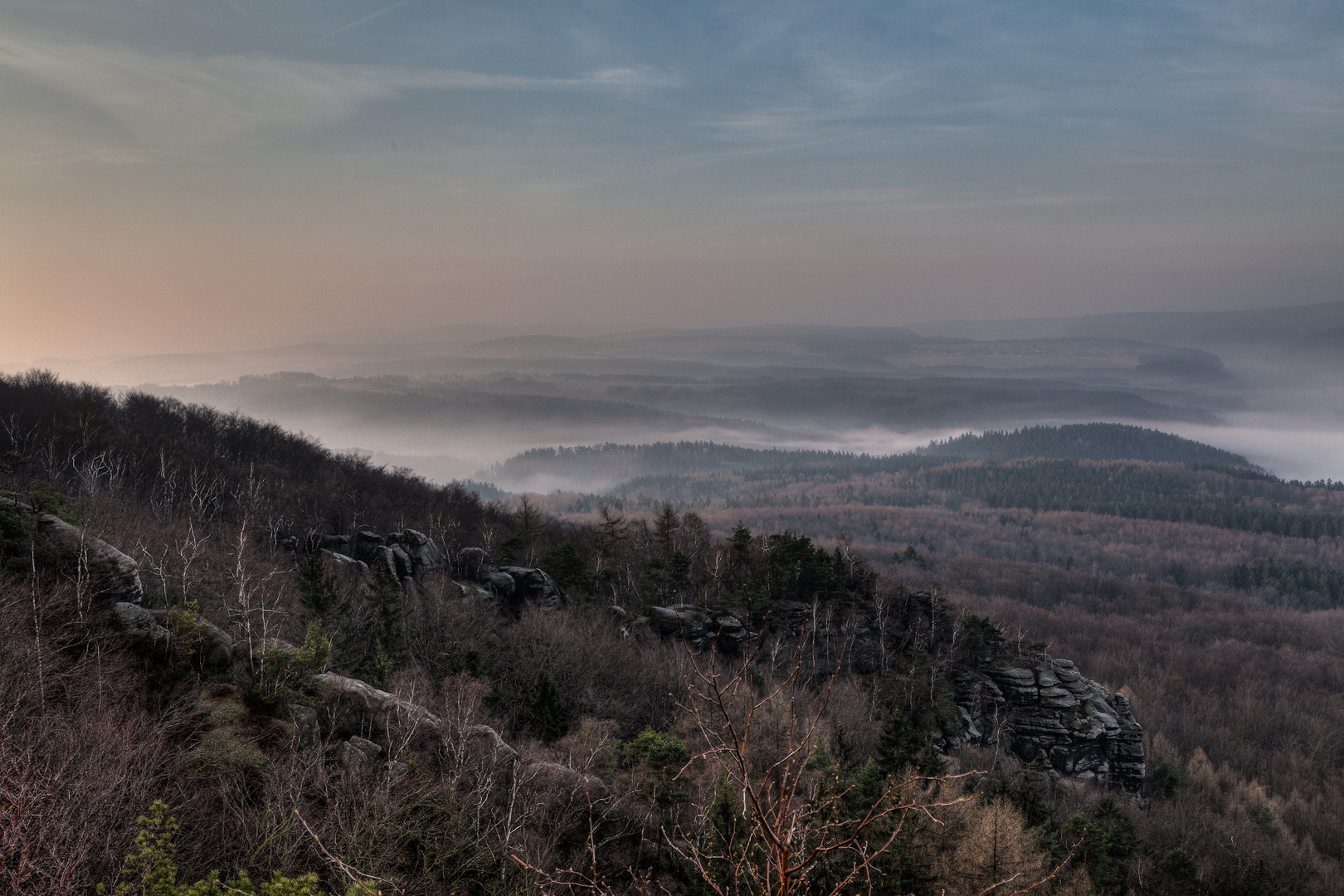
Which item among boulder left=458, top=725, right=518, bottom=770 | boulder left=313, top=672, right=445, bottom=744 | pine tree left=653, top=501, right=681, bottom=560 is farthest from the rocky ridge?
Result: boulder left=313, top=672, right=445, bottom=744

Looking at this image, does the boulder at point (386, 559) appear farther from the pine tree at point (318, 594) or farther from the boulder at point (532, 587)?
the pine tree at point (318, 594)

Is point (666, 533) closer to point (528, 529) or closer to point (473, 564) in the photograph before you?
point (528, 529)

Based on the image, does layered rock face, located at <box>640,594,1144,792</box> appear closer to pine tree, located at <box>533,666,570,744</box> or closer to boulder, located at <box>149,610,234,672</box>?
pine tree, located at <box>533,666,570,744</box>

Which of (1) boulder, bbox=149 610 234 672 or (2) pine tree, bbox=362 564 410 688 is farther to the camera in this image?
(2) pine tree, bbox=362 564 410 688

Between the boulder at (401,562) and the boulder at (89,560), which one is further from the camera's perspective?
the boulder at (401,562)

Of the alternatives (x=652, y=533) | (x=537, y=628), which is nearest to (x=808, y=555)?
(x=652, y=533)

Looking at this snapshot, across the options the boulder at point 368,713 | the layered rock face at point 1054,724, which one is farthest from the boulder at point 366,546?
the layered rock face at point 1054,724
